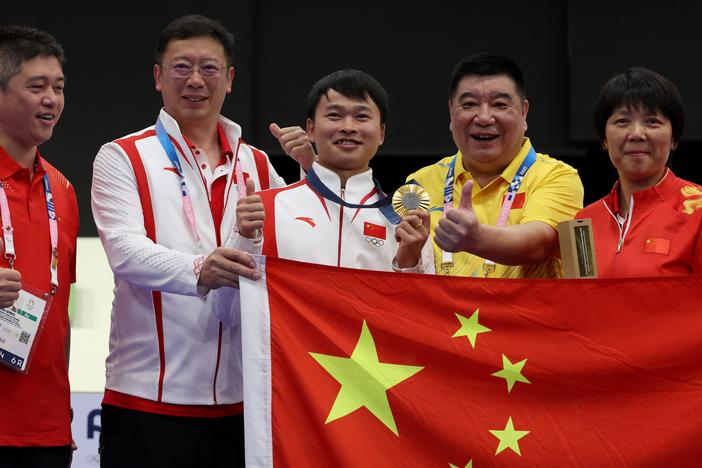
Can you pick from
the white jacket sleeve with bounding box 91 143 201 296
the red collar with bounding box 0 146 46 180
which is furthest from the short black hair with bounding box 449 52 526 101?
the red collar with bounding box 0 146 46 180

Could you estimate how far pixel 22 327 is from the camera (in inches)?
112

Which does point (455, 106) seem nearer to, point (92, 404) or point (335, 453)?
point (335, 453)

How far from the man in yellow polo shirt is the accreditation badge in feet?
3.90

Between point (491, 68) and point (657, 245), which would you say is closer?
point (657, 245)

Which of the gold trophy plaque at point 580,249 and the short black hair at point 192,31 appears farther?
the short black hair at point 192,31

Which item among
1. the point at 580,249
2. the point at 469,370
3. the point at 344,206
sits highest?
the point at 344,206

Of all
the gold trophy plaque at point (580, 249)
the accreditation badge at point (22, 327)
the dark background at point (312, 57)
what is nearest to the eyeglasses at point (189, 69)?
the accreditation badge at point (22, 327)

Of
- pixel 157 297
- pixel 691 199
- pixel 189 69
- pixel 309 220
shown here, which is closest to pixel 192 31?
pixel 189 69

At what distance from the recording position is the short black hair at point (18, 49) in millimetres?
3033

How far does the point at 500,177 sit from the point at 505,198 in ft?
0.27

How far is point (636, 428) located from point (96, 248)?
3.33 meters

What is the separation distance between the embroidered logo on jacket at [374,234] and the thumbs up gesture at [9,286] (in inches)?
38.0

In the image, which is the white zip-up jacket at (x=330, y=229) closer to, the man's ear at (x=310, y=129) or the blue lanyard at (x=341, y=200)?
the blue lanyard at (x=341, y=200)

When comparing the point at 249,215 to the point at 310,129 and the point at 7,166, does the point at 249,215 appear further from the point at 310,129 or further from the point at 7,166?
the point at 7,166
